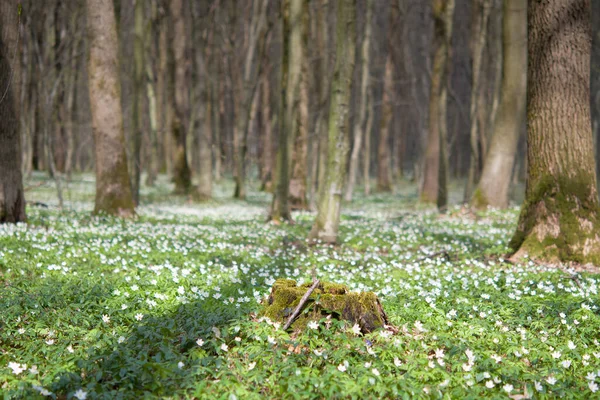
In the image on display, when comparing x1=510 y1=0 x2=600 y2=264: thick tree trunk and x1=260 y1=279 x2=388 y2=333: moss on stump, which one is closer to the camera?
x1=260 y1=279 x2=388 y2=333: moss on stump

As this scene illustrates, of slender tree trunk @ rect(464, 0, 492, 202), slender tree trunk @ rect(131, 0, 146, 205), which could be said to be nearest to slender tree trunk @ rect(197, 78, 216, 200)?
slender tree trunk @ rect(131, 0, 146, 205)

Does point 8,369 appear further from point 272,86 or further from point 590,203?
point 272,86

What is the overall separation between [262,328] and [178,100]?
2068 centimetres

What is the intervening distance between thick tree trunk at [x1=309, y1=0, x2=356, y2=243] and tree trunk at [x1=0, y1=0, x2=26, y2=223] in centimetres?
605

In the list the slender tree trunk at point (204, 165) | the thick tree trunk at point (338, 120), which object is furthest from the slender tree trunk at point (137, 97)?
the thick tree trunk at point (338, 120)

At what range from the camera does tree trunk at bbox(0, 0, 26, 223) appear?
950 centimetres

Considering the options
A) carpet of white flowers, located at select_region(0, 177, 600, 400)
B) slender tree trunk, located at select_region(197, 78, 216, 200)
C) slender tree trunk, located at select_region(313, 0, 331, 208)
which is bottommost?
carpet of white flowers, located at select_region(0, 177, 600, 400)

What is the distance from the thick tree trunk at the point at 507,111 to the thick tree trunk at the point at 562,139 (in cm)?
673

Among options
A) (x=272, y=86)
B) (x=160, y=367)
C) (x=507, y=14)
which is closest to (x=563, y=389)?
(x=160, y=367)

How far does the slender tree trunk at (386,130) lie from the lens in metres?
27.9

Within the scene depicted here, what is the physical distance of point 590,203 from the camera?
7867mm

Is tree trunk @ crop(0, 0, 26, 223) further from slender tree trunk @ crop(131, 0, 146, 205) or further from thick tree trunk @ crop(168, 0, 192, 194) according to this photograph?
thick tree trunk @ crop(168, 0, 192, 194)

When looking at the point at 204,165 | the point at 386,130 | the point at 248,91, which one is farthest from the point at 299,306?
the point at 386,130

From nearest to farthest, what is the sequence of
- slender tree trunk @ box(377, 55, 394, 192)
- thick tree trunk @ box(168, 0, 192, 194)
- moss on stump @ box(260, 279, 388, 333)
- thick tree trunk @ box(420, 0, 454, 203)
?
moss on stump @ box(260, 279, 388, 333)
thick tree trunk @ box(420, 0, 454, 203)
thick tree trunk @ box(168, 0, 192, 194)
slender tree trunk @ box(377, 55, 394, 192)
